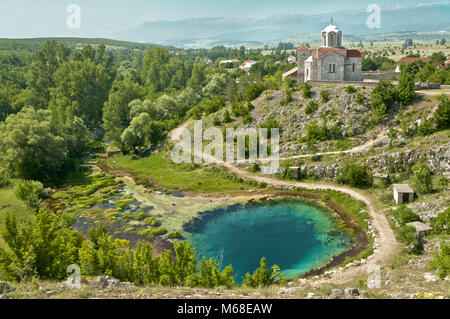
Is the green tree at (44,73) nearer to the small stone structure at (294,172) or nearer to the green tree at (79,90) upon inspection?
the green tree at (79,90)

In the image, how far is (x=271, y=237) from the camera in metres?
35.0

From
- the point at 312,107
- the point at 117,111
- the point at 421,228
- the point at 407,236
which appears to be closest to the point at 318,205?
the point at 407,236

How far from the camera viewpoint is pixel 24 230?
20.5 m

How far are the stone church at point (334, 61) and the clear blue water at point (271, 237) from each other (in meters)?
30.5

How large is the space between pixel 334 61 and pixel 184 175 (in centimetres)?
3441

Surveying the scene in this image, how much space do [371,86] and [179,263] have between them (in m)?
47.3

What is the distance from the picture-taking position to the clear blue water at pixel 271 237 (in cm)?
3056

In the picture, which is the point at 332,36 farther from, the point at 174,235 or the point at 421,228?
the point at 174,235

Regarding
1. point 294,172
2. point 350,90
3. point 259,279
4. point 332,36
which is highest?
point 332,36

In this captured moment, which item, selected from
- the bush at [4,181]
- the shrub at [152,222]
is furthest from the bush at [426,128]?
the bush at [4,181]

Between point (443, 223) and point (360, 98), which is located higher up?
point (360, 98)

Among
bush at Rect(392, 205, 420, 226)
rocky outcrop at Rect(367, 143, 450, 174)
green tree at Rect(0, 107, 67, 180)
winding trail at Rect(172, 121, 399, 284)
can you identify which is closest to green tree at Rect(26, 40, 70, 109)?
green tree at Rect(0, 107, 67, 180)

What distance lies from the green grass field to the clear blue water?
22.2ft
